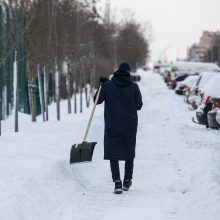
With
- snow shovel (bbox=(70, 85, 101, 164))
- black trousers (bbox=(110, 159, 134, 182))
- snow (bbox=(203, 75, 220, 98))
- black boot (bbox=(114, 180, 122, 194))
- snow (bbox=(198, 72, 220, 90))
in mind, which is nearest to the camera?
black boot (bbox=(114, 180, 122, 194))

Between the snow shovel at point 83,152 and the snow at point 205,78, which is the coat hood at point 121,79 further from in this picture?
the snow at point 205,78

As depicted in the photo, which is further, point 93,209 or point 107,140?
point 107,140

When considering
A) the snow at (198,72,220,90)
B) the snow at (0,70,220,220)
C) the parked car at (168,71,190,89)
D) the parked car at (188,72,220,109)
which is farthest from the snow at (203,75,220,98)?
the parked car at (168,71,190,89)

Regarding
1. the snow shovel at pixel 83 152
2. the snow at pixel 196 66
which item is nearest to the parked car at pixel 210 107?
the snow shovel at pixel 83 152

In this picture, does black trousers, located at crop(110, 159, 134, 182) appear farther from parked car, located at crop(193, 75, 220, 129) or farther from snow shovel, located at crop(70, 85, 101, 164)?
parked car, located at crop(193, 75, 220, 129)

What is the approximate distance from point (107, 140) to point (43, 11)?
11.5 m

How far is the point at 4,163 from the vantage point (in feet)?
29.1

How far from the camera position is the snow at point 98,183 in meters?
7.19

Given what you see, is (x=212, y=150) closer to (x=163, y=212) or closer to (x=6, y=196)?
(x=163, y=212)

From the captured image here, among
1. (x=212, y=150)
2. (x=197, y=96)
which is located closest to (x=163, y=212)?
(x=212, y=150)

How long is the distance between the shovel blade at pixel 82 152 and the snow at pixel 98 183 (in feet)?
0.56

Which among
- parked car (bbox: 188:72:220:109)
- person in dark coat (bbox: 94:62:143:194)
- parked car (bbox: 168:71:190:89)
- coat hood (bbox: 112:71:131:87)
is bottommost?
parked car (bbox: 168:71:190:89)

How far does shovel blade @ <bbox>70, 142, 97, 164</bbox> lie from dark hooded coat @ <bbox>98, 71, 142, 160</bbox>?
81cm

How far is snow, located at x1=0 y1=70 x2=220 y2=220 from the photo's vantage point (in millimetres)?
7188
